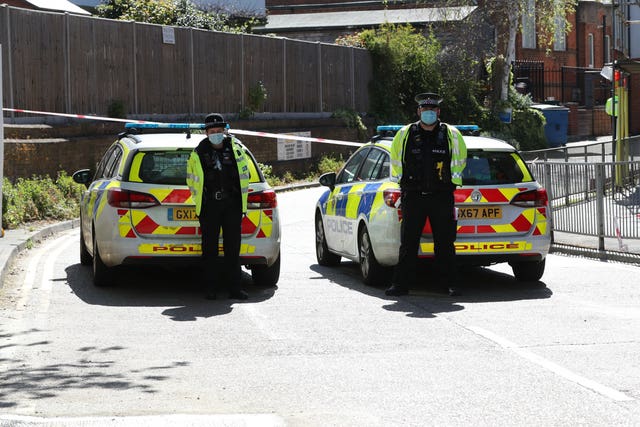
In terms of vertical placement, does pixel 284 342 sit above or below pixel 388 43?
below

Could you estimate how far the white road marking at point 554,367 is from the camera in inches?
282

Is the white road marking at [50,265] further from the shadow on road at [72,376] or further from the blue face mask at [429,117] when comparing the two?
the blue face mask at [429,117]

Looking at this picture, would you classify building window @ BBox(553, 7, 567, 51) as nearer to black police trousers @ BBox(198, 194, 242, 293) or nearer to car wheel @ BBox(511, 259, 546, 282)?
car wheel @ BBox(511, 259, 546, 282)

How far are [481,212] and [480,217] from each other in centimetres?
5

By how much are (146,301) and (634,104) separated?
29.2 m

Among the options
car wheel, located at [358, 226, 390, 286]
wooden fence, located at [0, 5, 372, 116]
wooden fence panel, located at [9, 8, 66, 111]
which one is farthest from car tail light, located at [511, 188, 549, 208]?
wooden fence panel, located at [9, 8, 66, 111]

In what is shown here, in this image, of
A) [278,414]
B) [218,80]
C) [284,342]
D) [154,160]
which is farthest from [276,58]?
[278,414]

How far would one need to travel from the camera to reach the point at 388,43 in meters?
37.4

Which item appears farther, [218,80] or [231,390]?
[218,80]

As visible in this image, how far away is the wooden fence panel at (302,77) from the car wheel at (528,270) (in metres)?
20.0

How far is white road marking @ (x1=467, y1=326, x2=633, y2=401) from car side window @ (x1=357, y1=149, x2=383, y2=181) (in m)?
3.52

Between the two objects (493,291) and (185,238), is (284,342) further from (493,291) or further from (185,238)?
(493,291)

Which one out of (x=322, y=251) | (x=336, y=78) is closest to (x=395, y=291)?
(x=322, y=251)

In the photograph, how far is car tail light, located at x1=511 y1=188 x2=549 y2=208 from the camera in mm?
12039
